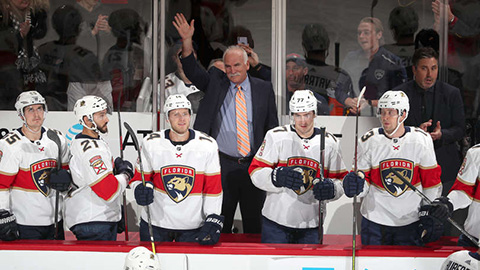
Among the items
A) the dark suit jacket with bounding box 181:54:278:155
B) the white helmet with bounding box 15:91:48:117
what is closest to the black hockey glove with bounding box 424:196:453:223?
the dark suit jacket with bounding box 181:54:278:155

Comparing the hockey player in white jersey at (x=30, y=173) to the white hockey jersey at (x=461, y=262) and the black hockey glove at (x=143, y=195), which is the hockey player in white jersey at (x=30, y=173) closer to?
the black hockey glove at (x=143, y=195)

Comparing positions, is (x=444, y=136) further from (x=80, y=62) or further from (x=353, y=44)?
(x=80, y=62)

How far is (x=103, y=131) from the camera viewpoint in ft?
13.6

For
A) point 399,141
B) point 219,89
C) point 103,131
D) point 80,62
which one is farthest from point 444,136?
point 80,62

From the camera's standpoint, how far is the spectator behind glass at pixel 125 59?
550 centimetres

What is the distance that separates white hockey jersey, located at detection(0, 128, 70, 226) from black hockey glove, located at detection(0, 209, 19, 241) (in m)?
0.16

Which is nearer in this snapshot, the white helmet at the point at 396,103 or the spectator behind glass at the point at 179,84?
the white helmet at the point at 396,103

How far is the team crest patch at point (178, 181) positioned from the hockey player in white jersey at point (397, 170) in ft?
3.55

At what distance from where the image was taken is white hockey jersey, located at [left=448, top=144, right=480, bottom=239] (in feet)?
12.6

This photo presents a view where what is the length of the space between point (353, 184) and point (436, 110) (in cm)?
171

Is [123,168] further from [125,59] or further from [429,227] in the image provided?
[429,227]

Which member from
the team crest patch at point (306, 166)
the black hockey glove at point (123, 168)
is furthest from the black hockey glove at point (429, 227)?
the black hockey glove at point (123, 168)

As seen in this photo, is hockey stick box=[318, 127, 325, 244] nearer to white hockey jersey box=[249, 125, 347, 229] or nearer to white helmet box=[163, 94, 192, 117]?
white hockey jersey box=[249, 125, 347, 229]

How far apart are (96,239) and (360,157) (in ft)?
5.72
